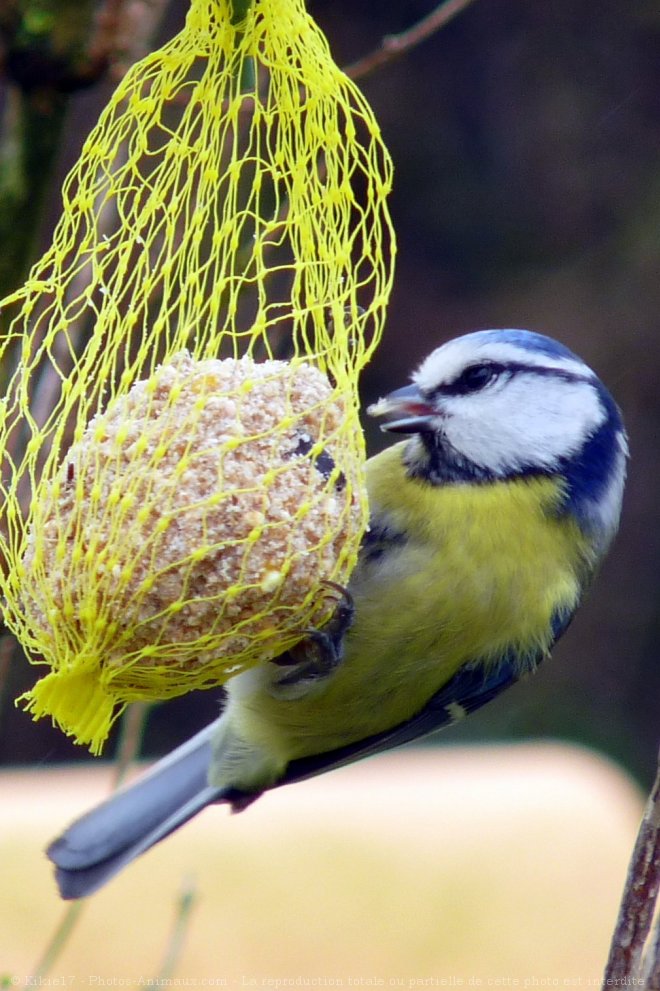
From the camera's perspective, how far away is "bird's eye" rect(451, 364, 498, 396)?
5.73 feet

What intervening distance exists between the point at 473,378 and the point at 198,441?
53 cm

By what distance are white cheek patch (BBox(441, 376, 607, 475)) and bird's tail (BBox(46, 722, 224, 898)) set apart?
25.5 inches

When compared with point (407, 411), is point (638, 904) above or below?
below

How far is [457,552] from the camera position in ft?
5.64

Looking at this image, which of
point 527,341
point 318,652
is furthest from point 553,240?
point 318,652

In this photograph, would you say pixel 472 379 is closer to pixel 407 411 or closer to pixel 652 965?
pixel 407 411

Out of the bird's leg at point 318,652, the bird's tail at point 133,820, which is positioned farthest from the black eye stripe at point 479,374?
the bird's tail at point 133,820

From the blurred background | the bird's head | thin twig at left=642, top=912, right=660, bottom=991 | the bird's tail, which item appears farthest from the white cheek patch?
the blurred background

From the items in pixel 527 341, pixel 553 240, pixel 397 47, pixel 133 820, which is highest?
pixel 397 47

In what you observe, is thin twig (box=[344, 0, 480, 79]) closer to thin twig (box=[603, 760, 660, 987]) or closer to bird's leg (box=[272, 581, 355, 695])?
bird's leg (box=[272, 581, 355, 695])

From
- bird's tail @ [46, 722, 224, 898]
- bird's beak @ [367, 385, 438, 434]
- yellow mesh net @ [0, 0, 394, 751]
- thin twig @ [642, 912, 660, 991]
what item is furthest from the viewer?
bird's tail @ [46, 722, 224, 898]

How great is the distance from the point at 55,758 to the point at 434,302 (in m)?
2.48

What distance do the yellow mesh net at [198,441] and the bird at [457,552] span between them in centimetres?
26

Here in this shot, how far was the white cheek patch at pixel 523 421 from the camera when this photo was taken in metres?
1.75
